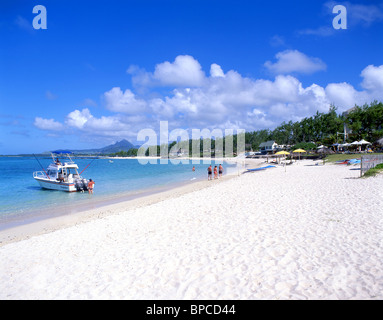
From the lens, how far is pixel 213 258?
17.7 ft

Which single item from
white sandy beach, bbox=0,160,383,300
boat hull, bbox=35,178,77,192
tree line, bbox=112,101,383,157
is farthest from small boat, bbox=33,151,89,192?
tree line, bbox=112,101,383,157

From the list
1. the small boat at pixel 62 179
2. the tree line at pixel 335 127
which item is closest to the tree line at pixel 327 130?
the tree line at pixel 335 127

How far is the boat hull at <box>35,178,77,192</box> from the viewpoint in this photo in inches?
848

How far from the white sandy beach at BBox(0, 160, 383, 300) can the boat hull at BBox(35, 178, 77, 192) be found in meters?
12.5

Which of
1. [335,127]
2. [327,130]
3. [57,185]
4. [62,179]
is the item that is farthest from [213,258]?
[327,130]

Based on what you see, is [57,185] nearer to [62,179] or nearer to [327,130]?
[62,179]

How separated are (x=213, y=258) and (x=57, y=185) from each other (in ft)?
69.9

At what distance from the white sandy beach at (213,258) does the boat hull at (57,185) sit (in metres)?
12.5

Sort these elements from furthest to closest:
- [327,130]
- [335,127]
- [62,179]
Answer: [327,130]
[335,127]
[62,179]

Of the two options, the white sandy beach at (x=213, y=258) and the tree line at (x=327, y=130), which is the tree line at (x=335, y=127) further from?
the white sandy beach at (x=213, y=258)

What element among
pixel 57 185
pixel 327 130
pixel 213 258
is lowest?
pixel 57 185

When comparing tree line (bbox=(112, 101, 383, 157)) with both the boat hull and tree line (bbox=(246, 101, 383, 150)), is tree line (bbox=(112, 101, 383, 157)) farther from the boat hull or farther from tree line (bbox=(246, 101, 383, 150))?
the boat hull
